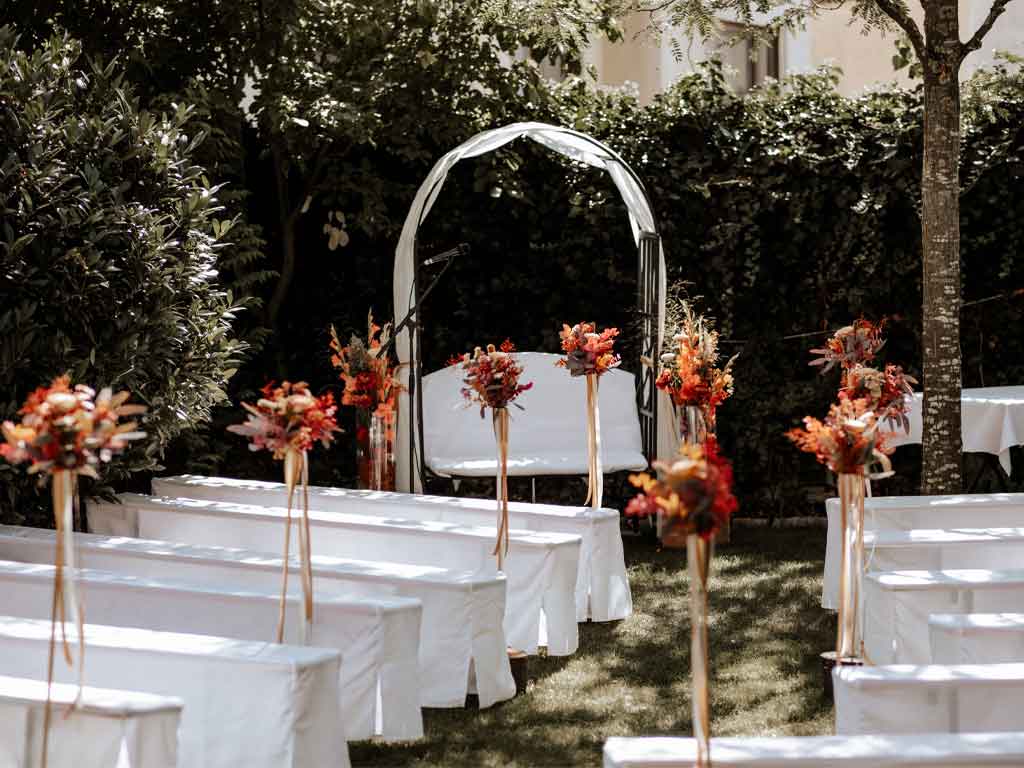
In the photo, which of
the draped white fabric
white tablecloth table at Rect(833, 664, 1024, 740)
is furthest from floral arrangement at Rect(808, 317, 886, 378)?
white tablecloth table at Rect(833, 664, 1024, 740)

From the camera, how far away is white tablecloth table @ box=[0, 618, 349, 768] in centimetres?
361

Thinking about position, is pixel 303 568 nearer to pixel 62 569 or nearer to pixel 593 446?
pixel 62 569

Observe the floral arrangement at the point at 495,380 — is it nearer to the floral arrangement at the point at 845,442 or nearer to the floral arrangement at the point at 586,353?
the floral arrangement at the point at 586,353

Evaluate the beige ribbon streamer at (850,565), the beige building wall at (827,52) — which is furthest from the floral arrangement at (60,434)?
the beige building wall at (827,52)

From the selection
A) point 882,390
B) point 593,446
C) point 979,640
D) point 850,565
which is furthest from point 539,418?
point 979,640

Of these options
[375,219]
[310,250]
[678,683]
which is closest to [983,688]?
[678,683]

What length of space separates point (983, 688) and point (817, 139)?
19.1ft

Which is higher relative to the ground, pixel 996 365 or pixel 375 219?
pixel 375 219

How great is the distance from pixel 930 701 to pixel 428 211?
4755mm

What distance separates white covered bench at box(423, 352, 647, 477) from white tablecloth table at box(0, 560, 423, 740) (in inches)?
143

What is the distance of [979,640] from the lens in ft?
13.2

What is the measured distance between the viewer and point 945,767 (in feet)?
9.52

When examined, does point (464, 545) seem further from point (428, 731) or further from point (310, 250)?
point (310, 250)

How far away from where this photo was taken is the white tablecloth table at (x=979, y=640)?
3.99 metres
